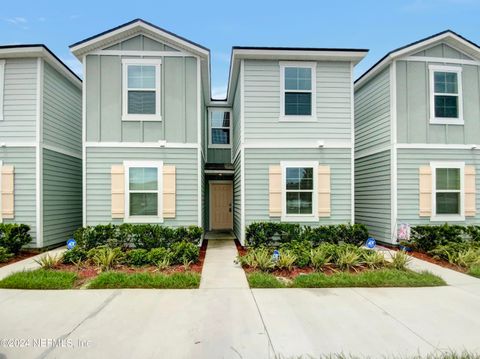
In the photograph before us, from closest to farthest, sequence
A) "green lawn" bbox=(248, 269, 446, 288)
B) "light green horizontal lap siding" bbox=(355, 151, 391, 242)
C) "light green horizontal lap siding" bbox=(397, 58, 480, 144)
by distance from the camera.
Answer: "green lawn" bbox=(248, 269, 446, 288) < "light green horizontal lap siding" bbox=(397, 58, 480, 144) < "light green horizontal lap siding" bbox=(355, 151, 391, 242)

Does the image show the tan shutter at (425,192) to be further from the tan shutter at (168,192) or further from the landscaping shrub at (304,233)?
the tan shutter at (168,192)

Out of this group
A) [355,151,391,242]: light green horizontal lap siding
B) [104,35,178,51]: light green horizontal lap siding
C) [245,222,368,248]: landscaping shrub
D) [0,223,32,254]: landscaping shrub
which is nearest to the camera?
[0,223,32,254]: landscaping shrub

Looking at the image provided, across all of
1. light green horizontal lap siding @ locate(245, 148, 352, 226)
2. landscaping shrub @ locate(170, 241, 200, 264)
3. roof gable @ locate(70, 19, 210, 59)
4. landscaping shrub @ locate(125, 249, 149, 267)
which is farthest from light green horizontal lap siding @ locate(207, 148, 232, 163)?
landscaping shrub @ locate(125, 249, 149, 267)

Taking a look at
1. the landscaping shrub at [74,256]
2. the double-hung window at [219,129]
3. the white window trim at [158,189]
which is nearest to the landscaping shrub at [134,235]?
the white window trim at [158,189]

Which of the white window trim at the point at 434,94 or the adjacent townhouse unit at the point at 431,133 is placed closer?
the adjacent townhouse unit at the point at 431,133

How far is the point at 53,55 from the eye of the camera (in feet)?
27.4

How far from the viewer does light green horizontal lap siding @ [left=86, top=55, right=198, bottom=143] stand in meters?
8.14

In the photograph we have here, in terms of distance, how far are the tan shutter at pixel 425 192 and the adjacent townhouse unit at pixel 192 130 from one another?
216cm

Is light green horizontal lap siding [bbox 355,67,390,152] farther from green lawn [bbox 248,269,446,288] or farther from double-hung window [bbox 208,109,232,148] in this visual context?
double-hung window [bbox 208,109,232,148]

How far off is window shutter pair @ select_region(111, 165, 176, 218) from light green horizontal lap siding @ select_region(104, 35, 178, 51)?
11.1 feet

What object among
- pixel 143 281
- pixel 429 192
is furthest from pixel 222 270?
pixel 429 192

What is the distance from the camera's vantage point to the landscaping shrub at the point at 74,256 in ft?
20.9

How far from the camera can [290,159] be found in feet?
27.8

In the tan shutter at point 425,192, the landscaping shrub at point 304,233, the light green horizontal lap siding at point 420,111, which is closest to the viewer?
the landscaping shrub at point 304,233
